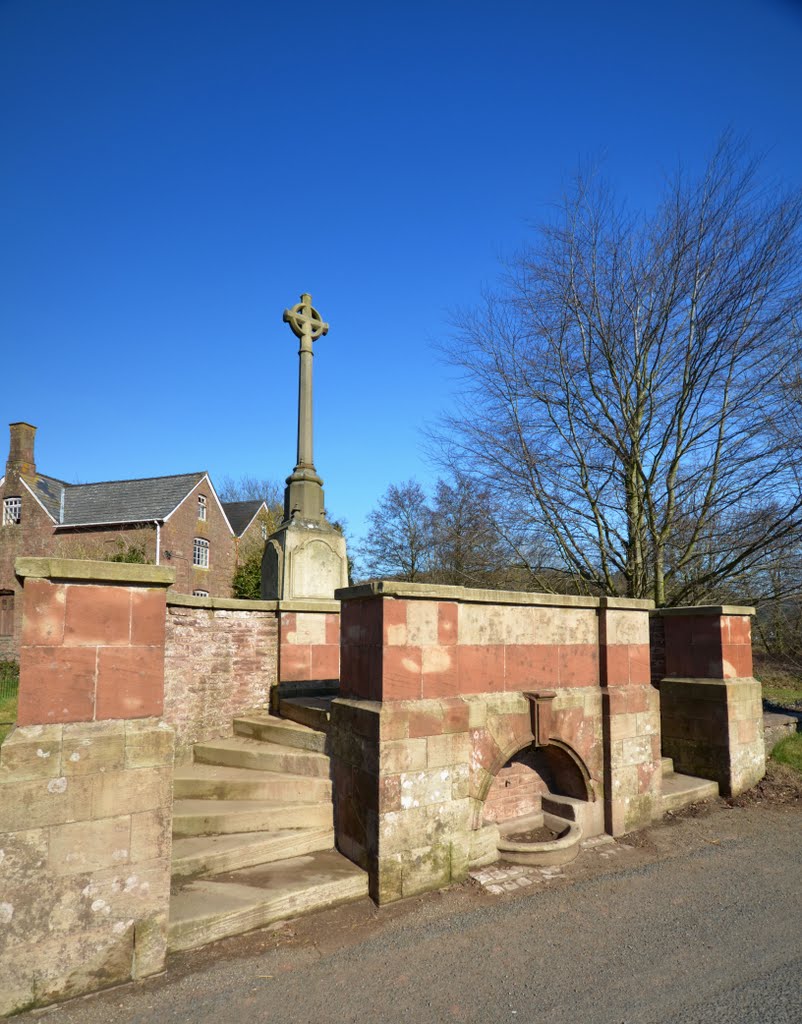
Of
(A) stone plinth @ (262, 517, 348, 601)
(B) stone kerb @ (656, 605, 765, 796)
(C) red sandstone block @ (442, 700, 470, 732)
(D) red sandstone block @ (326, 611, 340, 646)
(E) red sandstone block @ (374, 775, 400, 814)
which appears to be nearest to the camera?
(E) red sandstone block @ (374, 775, 400, 814)

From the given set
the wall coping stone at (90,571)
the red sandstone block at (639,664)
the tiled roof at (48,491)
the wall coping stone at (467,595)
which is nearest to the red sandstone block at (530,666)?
the wall coping stone at (467,595)

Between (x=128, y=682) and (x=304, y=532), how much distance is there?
4.72m

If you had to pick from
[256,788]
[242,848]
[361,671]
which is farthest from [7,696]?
[361,671]

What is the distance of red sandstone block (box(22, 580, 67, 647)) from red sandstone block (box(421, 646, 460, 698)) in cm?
271

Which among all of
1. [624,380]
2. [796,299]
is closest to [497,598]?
[624,380]

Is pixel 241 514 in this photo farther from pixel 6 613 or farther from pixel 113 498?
pixel 6 613

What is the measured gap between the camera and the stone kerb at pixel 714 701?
26.0 feet

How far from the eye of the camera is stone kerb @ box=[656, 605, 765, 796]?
7910 millimetres

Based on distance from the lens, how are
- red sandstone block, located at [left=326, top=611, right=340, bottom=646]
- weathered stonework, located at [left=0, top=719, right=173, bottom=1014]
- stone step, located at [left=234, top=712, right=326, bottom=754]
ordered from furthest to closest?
red sandstone block, located at [left=326, top=611, right=340, bottom=646]
stone step, located at [left=234, top=712, right=326, bottom=754]
weathered stonework, located at [left=0, top=719, right=173, bottom=1014]

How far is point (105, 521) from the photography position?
2638cm

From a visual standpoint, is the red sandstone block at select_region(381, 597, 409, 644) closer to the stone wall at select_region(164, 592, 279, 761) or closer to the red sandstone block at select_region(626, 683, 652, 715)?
the stone wall at select_region(164, 592, 279, 761)

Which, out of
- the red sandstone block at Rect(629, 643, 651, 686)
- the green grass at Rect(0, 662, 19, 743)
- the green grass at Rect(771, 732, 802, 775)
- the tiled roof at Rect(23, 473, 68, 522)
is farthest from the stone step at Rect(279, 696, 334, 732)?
the tiled roof at Rect(23, 473, 68, 522)

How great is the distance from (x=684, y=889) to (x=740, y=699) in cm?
367

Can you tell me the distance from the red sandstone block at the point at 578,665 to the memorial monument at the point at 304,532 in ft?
11.1
